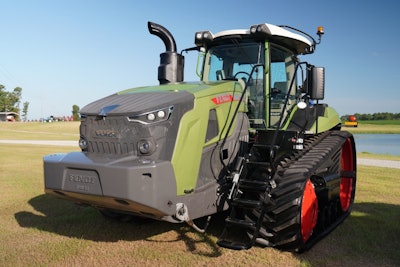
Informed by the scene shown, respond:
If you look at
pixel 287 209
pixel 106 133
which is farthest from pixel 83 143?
pixel 287 209

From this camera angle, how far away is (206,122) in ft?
15.1

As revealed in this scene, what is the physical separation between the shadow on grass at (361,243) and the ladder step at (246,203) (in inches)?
30.1

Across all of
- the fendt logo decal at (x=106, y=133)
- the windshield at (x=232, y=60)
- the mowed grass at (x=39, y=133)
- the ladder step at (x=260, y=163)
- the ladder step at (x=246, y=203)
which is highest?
the windshield at (x=232, y=60)

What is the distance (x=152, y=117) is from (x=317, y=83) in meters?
2.18

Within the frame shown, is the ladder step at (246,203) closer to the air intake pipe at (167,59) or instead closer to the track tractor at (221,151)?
the track tractor at (221,151)

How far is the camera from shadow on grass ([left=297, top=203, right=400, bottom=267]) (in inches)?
171

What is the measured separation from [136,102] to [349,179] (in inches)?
166

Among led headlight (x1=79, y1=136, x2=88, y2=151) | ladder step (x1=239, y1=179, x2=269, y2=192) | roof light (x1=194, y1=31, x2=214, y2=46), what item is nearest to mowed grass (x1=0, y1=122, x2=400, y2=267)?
ladder step (x1=239, y1=179, x2=269, y2=192)

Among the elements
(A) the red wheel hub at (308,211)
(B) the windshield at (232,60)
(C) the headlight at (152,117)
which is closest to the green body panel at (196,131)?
(C) the headlight at (152,117)

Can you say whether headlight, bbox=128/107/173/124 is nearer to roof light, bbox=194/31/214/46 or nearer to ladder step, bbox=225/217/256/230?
ladder step, bbox=225/217/256/230

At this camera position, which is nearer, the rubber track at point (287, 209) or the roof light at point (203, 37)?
the rubber track at point (287, 209)

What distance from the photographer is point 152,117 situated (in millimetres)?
4141

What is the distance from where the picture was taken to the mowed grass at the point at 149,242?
4.29 meters

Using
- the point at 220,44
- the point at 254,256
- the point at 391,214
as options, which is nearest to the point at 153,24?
the point at 220,44
